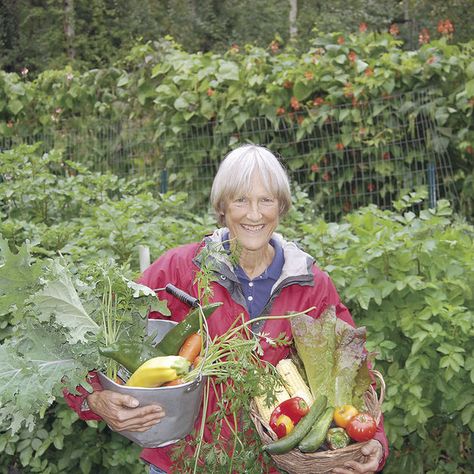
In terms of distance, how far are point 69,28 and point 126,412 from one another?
64.3 feet

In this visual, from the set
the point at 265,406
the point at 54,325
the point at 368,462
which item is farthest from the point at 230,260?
the point at 368,462

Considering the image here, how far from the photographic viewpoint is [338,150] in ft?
23.8

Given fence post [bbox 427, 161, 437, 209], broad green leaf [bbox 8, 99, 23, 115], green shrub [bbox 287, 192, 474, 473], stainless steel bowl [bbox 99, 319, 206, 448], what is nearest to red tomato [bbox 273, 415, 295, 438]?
stainless steel bowl [bbox 99, 319, 206, 448]

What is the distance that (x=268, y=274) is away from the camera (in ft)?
9.31

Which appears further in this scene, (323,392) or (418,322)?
(418,322)

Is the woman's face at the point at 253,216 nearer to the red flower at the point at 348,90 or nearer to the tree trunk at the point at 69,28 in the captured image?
the red flower at the point at 348,90

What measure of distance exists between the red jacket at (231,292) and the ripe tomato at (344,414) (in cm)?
40

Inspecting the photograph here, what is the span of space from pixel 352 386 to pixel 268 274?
1.82ft

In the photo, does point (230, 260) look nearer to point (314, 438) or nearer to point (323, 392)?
point (323, 392)

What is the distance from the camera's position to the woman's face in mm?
2744

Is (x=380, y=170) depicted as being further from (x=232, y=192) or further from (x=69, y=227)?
(x=232, y=192)

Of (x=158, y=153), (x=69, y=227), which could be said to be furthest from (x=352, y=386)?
(x=158, y=153)

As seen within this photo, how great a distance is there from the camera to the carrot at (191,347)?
2365 millimetres

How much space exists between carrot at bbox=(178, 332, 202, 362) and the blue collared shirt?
0.43 metres
